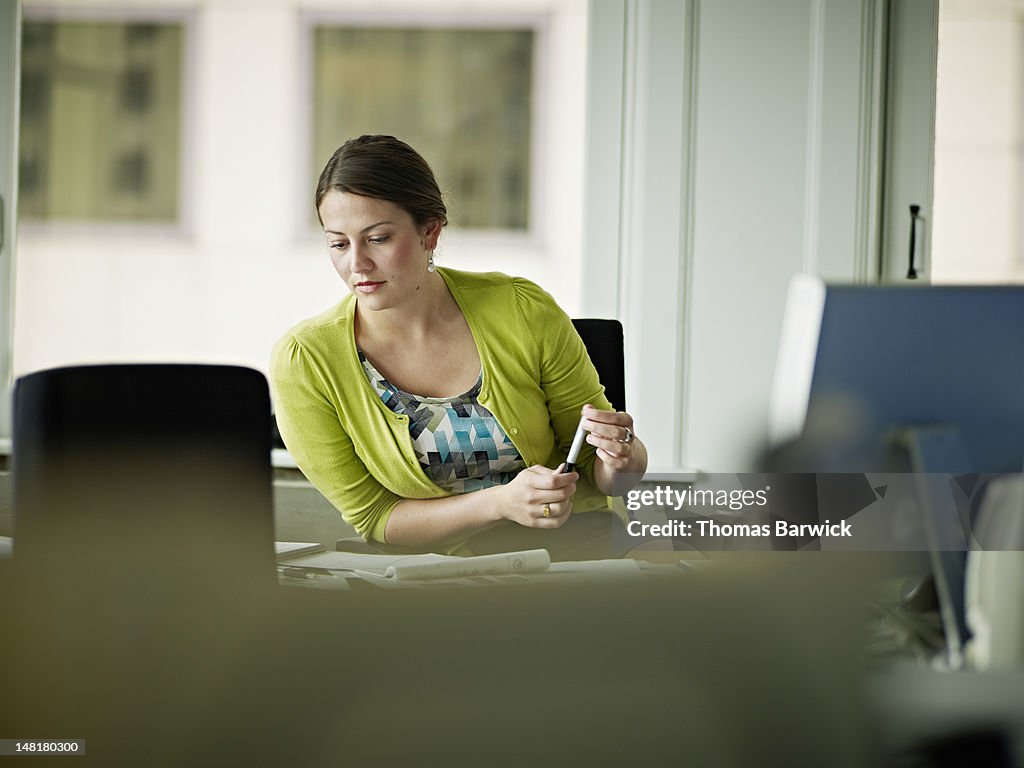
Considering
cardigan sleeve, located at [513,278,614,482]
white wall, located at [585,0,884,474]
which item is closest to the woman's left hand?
cardigan sleeve, located at [513,278,614,482]

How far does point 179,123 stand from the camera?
7.06 feet

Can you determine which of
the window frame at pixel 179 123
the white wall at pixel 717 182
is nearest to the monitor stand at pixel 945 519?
the white wall at pixel 717 182

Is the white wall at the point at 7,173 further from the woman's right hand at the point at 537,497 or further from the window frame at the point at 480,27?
the woman's right hand at the point at 537,497

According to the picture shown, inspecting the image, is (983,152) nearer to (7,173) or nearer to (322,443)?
(322,443)

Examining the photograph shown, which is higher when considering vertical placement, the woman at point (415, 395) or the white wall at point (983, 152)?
the white wall at point (983, 152)

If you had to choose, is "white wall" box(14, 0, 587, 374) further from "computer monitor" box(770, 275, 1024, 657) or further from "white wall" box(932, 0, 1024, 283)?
"computer monitor" box(770, 275, 1024, 657)

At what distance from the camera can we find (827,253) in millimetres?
2014

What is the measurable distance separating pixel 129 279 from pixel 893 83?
166cm

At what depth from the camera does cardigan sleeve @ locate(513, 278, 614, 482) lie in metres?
1.15

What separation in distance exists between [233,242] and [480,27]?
0.71 meters

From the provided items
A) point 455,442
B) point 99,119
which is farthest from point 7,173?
point 455,442

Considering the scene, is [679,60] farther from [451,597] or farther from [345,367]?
[451,597]

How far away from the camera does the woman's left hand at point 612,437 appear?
3.25 feet

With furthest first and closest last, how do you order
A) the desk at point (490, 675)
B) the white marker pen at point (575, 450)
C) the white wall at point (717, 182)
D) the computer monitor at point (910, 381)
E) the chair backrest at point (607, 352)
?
1. the white wall at point (717, 182)
2. the chair backrest at point (607, 352)
3. the white marker pen at point (575, 450)
4. the computer monitor at point (910, 381)
5. the desk at point (490, 675)
